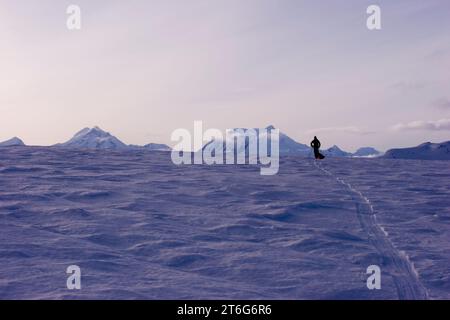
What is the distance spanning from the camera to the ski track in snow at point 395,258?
17.8ft

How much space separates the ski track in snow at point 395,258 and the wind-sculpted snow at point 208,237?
4cm

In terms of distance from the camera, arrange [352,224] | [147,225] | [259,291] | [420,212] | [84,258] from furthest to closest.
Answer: [420,212] < [352,224] < [147,225] < [84,258] < [259,291]

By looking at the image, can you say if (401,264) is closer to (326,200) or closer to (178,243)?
(178,243)

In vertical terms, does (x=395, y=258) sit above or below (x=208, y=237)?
below

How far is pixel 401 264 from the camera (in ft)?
21.1

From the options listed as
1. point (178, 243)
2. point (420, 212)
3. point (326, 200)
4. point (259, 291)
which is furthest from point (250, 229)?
point (420, 212)

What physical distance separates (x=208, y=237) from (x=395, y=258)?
116 inches

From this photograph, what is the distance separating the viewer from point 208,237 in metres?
7.39

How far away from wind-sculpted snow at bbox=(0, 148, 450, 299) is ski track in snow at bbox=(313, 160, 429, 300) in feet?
0.14

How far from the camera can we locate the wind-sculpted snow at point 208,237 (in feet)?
17.7

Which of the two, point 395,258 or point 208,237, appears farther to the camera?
point 208,237

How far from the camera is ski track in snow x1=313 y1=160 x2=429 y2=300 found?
5426mm
